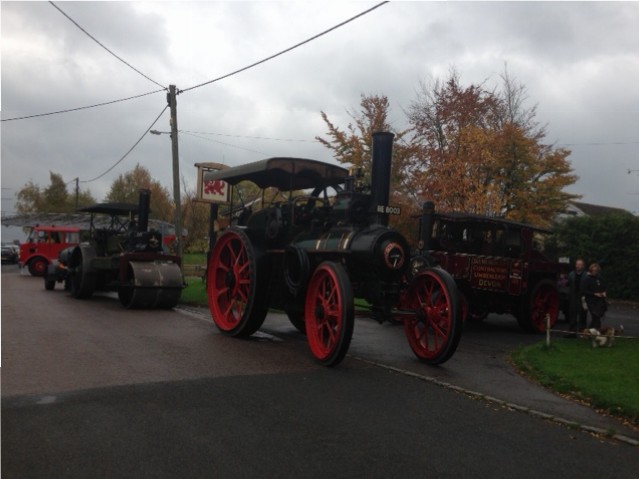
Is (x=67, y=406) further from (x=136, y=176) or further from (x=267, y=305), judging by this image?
(x=136, y=176)

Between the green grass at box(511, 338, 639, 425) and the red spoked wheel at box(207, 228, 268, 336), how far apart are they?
369cm

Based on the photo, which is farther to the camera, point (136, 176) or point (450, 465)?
point (136, 176)

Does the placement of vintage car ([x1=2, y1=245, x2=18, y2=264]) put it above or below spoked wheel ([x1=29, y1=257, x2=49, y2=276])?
below

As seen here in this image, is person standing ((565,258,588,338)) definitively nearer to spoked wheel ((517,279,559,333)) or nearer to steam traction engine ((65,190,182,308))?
spoked wheel ((517,279,559,333))

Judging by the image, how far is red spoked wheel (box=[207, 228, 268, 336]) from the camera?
340 inches

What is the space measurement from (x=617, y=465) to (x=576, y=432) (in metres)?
0.73

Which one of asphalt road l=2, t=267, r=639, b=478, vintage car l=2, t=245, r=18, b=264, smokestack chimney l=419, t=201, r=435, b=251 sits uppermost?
smokestack chimney l=419, t=201, r=435, b=251

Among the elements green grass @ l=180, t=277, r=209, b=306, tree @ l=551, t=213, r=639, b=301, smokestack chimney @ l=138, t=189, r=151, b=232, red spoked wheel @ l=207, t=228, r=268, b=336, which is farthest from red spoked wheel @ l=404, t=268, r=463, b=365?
tree @ l=551, t=213, r=639, b=301

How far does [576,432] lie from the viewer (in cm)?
484

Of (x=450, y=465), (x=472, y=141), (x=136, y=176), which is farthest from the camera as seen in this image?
(x=136, y=176)

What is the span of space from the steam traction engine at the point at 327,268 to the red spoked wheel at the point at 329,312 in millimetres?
12

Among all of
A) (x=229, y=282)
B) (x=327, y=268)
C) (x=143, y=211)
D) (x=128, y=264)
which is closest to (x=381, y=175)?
(x=327, y=268)

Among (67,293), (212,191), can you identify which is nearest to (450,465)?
(212,191)

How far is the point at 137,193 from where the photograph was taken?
Answer: 44094mm
